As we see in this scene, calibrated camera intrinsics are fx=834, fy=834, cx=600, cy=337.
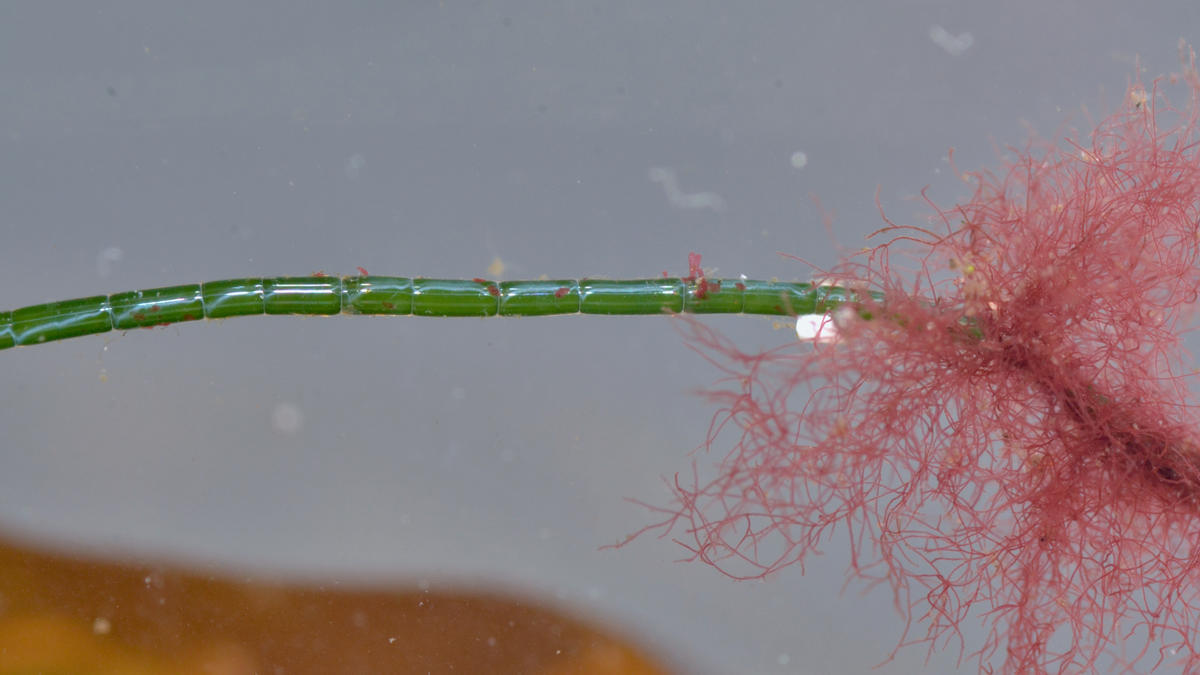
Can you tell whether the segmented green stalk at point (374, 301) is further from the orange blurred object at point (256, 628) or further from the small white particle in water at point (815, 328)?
the orange blurred object at point (256, 628)

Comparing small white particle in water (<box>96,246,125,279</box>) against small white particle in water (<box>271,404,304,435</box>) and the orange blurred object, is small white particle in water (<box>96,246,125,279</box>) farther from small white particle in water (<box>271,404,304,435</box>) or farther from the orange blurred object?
the orange blurred object

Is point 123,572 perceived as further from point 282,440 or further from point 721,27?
point 721,27

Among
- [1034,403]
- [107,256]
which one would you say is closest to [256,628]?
[107,256]

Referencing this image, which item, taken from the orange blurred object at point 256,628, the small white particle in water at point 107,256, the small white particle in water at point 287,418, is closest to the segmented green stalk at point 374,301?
the small white particle in water at point 107,256

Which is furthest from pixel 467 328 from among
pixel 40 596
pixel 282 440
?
pixel 40 596

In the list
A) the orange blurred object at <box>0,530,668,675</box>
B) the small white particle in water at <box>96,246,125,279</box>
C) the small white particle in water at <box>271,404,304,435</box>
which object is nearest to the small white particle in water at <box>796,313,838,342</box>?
the orange blurred object at <box>0,530,668,675</box>

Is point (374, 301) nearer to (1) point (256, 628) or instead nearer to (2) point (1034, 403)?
(1) point (256, 628)
